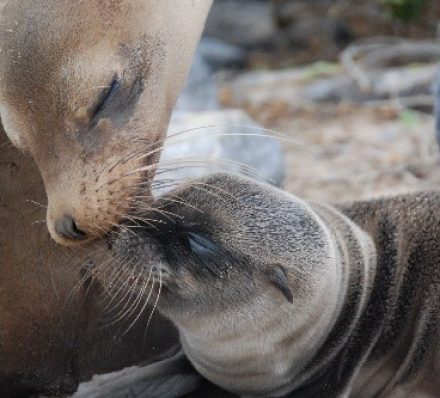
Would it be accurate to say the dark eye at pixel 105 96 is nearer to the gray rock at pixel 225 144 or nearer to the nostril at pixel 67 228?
the nostril at pixel 67 228

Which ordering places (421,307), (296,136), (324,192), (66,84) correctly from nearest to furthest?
(66,84)
(421,307)
(324,192)
(296,136)

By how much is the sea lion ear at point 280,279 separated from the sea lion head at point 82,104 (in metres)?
0.46

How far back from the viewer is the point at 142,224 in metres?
3.04

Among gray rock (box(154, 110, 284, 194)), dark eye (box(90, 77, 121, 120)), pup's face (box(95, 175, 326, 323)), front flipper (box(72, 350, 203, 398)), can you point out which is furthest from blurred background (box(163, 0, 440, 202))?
front flipper (box(72, 350, 203, 398))

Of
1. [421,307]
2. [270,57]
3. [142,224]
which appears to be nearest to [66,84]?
[142,224]

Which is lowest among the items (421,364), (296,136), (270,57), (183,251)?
(270,57)

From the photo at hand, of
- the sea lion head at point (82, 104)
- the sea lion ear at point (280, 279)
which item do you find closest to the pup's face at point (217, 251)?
the sea lion ear at point (280, 279)

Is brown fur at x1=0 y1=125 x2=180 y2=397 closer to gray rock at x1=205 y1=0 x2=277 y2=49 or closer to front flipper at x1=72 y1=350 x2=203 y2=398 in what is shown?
front flipper at x1=72 y1=350 x2=203 y2=398

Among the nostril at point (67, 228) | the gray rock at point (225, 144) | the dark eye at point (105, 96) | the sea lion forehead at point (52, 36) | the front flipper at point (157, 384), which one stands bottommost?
the gray rock at point (225, 144)

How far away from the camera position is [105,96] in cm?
309

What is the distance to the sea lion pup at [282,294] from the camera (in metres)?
3.08

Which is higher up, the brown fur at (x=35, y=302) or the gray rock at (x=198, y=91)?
the brown fur at (x=35, y=302)

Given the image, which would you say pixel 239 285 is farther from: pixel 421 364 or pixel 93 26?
pixel 93 26

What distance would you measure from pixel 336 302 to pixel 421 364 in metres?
0.34
